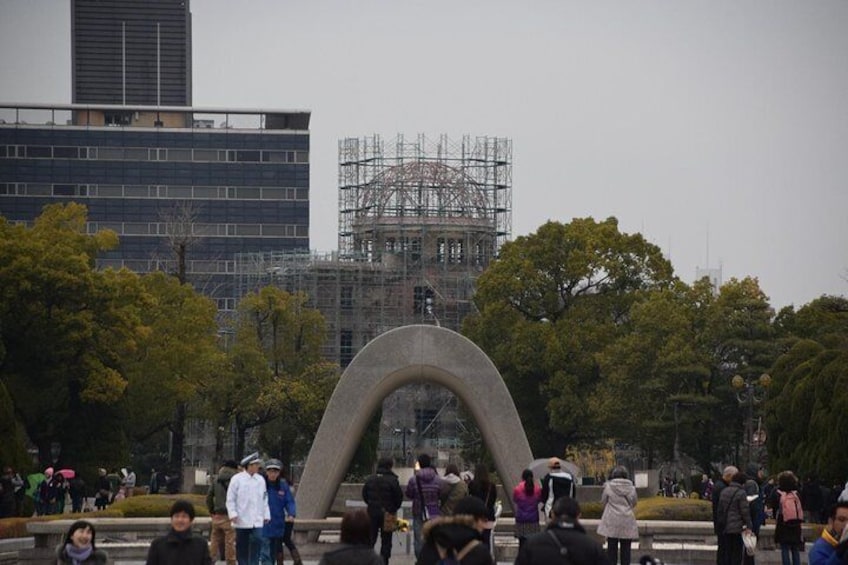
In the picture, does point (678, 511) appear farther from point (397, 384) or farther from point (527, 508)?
point (527, 508)

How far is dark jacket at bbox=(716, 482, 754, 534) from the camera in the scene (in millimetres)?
26828

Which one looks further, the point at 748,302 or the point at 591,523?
the point at 748,302

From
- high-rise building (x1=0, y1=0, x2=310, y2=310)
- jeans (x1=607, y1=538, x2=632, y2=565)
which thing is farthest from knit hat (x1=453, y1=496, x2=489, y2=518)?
high-rise building (x1=0, y1=0, x2=310, y2=310)

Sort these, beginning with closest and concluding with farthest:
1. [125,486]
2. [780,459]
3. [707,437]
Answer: [780,459] → [125,486] → [707,437]

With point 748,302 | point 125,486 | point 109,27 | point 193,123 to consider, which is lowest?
point 125,486

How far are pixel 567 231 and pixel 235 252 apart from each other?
6101 cm

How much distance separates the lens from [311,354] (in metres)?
72.0

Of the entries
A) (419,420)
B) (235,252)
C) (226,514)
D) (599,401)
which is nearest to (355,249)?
(419,420)

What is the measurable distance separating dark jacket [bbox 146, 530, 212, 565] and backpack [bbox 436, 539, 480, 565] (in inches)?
82.6

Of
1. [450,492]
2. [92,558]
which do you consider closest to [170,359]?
[450,492]

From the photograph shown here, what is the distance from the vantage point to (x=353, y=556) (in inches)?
608

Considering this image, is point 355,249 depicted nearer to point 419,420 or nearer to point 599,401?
point 419,420

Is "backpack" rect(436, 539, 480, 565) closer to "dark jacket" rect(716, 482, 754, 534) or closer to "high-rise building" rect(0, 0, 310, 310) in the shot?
"dark jacket" rect(716, 482, 754, 534)

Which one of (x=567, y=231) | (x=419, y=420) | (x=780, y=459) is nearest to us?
(x=780, y=459)
